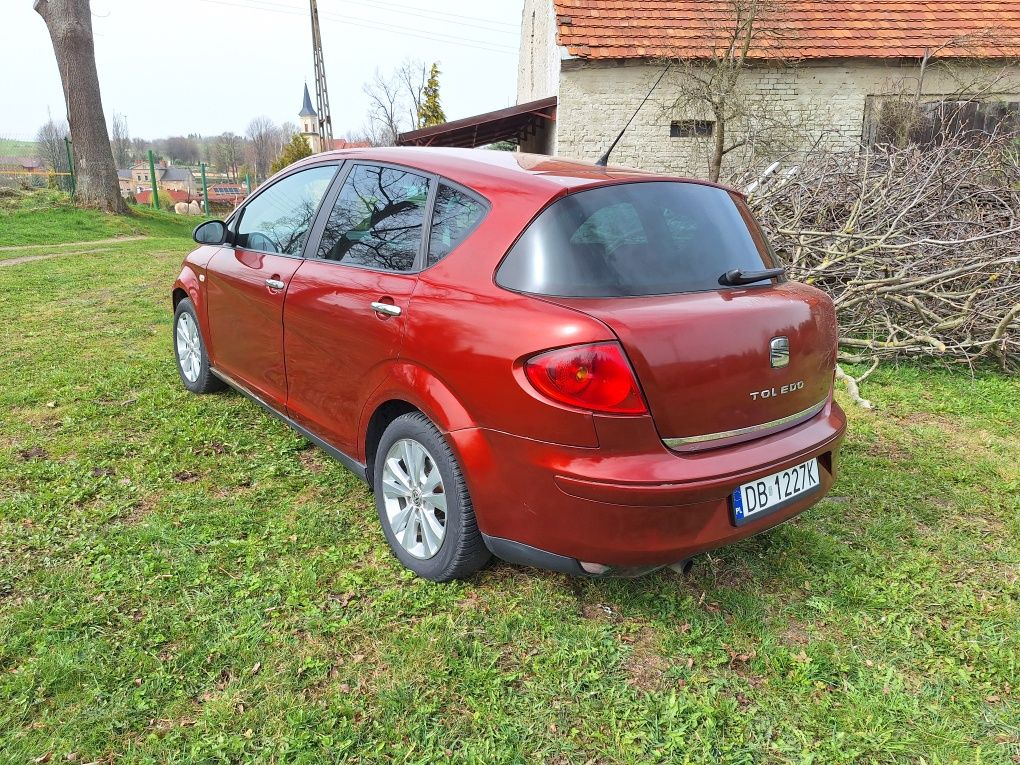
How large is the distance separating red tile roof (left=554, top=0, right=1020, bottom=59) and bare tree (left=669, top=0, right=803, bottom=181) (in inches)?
2.5

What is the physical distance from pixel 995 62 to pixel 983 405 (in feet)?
41.7

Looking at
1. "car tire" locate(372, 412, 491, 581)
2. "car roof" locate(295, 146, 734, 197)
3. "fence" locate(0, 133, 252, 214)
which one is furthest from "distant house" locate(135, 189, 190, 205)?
"car tire" locate(372, 412, 491, 581)

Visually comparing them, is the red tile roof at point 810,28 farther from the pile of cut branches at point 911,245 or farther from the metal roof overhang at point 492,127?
the pile of cut branches at point 911,245

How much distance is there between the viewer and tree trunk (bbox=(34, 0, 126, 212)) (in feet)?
49.7

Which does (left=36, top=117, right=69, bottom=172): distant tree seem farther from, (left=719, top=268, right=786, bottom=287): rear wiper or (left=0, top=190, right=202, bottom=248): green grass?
(left=719, top=268, right=786, bottom=287): rear wiper

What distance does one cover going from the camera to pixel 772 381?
2.43m

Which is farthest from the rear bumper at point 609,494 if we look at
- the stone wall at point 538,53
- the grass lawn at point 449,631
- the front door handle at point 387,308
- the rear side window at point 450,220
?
the stone wall at point 538,53

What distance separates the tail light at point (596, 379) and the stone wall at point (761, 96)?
13162mm

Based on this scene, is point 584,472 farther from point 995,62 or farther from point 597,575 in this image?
point 995,62

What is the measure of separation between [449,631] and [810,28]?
15817 millimetres

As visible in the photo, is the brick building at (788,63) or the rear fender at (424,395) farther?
the brick building at (788,63)

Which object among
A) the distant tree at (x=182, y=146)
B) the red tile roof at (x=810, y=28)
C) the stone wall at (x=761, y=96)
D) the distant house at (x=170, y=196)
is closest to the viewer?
the red tile roof at (x=810, y=28)

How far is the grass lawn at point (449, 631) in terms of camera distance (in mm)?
2076

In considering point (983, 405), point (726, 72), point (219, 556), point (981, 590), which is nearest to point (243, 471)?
point (219, 556)
